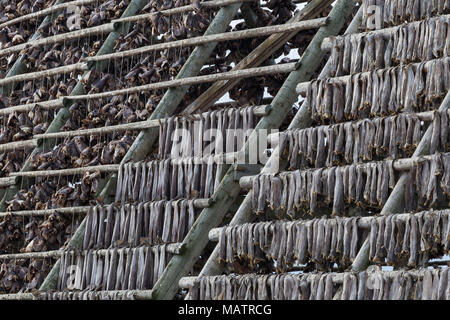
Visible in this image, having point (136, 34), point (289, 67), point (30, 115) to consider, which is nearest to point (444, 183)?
point (289, 67)

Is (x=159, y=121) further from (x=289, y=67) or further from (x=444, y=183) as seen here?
(x=444, y=183)

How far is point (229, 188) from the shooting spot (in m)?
14.0

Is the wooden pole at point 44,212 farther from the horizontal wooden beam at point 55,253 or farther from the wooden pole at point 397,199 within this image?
the wooden pole at point 397,199

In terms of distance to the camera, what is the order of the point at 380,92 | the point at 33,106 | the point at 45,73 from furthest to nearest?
the point at 45,73 < the point at 33,106 < the point at 380,92

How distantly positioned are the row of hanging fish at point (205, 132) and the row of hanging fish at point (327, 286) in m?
1.86

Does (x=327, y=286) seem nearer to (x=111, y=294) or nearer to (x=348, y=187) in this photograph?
(x=348, y=187)

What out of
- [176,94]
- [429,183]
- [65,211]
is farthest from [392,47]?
[65,211]

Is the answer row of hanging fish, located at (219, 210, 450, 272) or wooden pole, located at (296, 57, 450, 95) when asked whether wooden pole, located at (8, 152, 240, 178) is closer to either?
wooden pole, located at (296, 57, 450, 95)

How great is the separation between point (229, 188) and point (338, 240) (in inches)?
79.2

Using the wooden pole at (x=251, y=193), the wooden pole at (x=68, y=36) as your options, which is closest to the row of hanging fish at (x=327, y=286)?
the wooden pole at (x=251, y=193)

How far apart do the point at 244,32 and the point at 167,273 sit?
3.12 m

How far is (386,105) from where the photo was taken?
12922 millimetres

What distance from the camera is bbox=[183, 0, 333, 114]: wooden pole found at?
49.3 feet

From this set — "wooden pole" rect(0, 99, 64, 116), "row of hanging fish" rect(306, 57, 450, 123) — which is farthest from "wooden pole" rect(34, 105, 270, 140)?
"row of hanging fish" rect(306, 57, 450, 123)
